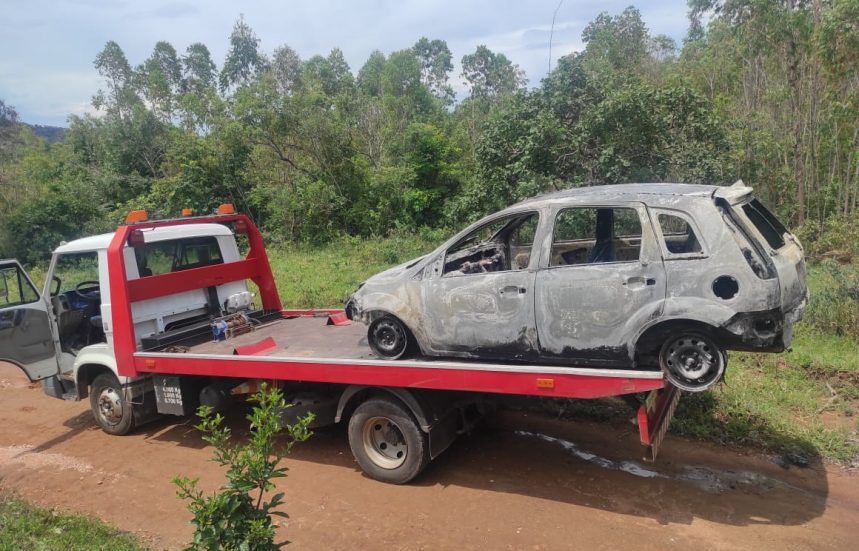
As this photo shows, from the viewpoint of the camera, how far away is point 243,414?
7129 millimetres

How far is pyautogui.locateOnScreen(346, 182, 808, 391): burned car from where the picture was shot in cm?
392

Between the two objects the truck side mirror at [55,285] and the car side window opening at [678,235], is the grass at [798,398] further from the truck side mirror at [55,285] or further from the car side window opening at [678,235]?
the truck side mirror at [55,285]

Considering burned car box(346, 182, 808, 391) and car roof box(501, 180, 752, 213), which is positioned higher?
car roof box(501, 180, 752, 213)

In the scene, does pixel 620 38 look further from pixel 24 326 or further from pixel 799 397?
pixel 24 326

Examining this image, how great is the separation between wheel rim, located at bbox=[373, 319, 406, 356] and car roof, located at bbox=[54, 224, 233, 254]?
312 centimetres

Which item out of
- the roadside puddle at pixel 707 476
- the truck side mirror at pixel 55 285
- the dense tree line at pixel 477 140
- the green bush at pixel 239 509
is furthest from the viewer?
the dense tree line at pixel 477 140

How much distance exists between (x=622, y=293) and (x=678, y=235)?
0.76 m

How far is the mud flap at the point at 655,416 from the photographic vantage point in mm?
4281

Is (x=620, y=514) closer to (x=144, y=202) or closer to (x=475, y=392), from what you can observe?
(x=475, y=392)

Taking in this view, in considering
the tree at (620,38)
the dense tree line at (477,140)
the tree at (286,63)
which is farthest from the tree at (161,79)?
the tree at (620,38)

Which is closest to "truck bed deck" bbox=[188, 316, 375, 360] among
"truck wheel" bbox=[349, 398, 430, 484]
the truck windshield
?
"truck wheel" bbox=[349, 398, 430, 484]

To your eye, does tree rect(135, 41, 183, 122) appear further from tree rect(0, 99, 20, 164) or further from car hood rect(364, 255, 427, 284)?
car hood rect(364, 255, 427, 284)

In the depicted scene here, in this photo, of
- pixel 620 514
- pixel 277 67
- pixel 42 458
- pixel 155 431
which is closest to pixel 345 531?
pixel 620 514

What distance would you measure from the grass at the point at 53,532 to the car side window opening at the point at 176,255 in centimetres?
259
